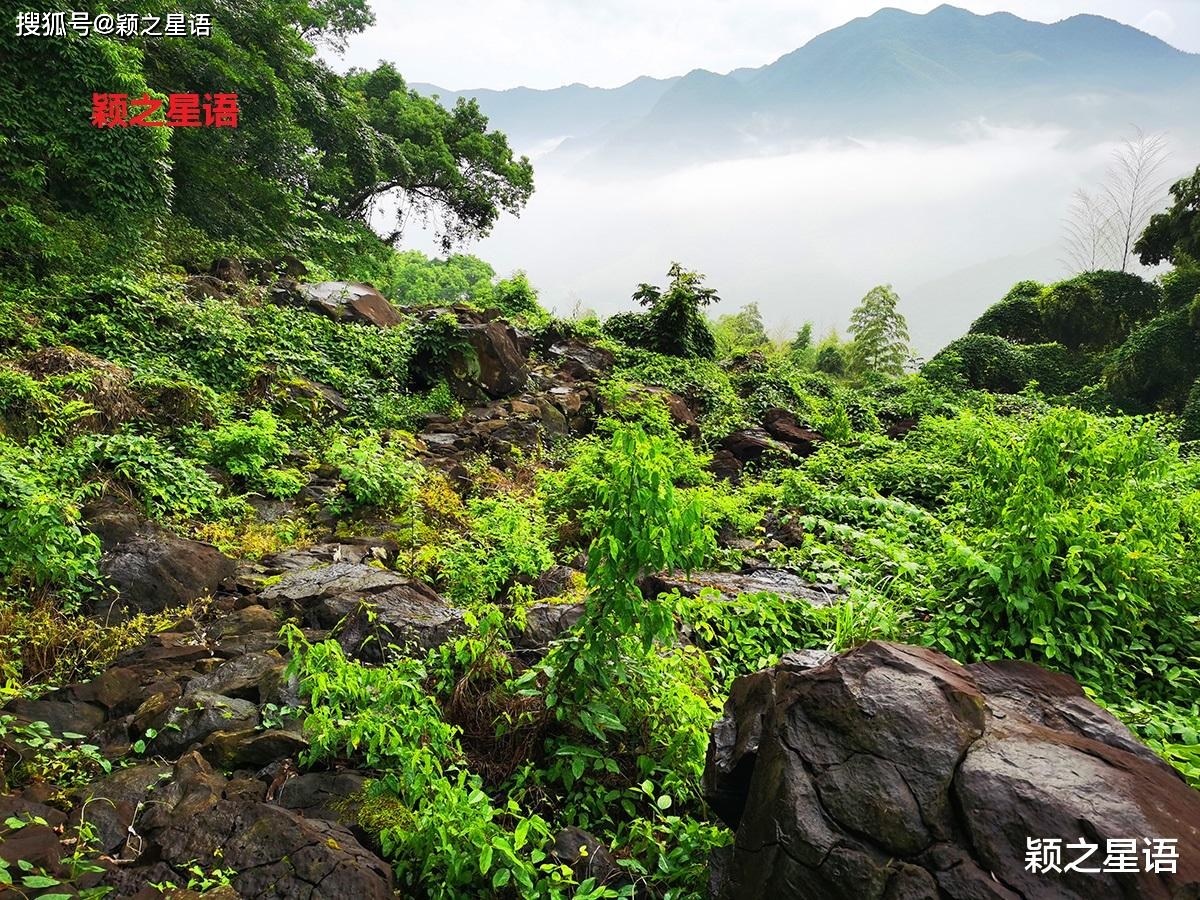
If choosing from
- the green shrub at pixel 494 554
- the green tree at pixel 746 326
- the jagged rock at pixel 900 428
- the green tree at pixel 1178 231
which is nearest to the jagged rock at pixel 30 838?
the green shrub at pixel 494 554

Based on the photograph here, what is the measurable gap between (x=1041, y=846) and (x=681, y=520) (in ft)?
6.53

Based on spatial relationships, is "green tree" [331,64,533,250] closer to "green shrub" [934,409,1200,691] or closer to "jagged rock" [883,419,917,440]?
"jagged rock" [883,419,917,440]

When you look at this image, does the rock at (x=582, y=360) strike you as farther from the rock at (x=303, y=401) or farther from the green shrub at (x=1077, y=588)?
the green shrub at (x=1077, y=588)

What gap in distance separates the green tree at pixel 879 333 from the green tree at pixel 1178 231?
12.6m

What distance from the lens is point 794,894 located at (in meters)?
2.45

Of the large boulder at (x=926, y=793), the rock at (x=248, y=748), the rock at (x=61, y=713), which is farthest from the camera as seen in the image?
the rock at (x=61, y=713)

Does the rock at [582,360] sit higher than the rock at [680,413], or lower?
higher

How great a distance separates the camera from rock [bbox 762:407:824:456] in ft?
45.0

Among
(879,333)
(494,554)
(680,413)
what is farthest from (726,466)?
(879,333)

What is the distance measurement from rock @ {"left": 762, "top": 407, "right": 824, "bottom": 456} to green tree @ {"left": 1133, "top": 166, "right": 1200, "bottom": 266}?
1809cm

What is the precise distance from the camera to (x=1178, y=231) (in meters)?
22.4

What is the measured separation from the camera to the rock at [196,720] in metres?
3.93

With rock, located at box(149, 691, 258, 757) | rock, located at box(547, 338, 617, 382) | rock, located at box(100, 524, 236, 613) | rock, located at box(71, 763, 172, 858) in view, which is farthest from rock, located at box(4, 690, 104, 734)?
rock, located at box(547, 338, 617, 382)

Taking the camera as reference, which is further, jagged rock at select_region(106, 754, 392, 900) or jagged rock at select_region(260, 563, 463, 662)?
jagged rock at select_region(260, 563, 463, 662)
